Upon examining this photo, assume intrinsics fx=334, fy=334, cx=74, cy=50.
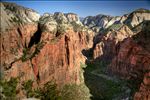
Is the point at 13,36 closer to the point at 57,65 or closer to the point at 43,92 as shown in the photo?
the point at 57,65

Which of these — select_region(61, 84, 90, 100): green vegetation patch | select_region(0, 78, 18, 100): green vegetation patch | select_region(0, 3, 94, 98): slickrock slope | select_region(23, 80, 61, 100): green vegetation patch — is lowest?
select_region(61, 84, 90, 100): green vegetation patch

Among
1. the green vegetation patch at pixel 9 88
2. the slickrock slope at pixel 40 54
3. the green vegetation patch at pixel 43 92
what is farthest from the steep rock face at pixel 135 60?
the green vegetation patch at pixel 9 88

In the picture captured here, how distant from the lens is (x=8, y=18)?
456 ft

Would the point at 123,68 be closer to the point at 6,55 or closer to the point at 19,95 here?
the point at 6,55

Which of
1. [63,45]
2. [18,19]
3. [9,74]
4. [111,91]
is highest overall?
[18,19]

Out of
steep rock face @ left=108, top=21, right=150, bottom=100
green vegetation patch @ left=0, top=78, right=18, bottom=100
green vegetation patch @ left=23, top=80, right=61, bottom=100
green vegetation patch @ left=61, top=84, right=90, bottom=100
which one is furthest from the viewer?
steep rock face @ left=108, top=21, right=150, bottom=100

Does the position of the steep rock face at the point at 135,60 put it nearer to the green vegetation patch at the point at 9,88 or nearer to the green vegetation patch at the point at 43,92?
the green vegetation patch at the point at 43,92

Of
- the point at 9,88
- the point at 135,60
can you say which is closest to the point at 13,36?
the point at 9,88

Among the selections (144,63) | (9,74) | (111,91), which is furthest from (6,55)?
(144,63)

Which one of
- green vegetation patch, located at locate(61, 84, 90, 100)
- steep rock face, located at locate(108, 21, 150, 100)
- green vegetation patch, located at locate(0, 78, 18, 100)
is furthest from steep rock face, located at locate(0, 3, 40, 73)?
steep rock face, located at locate(108, 21, 150, 100)

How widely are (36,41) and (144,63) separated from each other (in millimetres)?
45373

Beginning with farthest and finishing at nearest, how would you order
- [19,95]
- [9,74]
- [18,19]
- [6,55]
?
[18,19], [6,55], [9,74], [19,95]

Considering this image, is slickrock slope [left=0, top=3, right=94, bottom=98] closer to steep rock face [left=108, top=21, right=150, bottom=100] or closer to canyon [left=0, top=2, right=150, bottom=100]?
canyon [left=0, top=2, right=150, bottom=100]

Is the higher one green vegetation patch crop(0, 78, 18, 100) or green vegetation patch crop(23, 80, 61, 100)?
green vegetation patch crop(0, 78, 18, 100)
